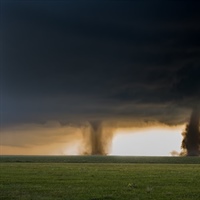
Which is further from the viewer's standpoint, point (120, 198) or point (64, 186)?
point (64, 186)

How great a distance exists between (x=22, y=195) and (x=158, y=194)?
10640 millimetres

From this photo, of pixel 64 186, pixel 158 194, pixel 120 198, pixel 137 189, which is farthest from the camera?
pixel 64 186

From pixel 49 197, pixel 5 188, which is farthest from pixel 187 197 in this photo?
pixel 5 188

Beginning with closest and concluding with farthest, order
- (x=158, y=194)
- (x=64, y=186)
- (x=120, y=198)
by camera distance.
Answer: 1. (x=120, y=198)
2. (x=158, y=194)
3. (x=64, y=186)

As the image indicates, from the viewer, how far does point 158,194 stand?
107 feet

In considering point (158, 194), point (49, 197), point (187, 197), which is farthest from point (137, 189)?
point (49, 197)

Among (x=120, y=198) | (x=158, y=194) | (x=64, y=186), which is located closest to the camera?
(x=120, y=198)

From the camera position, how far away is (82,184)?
4031cm

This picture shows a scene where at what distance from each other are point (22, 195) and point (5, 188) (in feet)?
18.2

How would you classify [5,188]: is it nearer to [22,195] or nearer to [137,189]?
[22,195]

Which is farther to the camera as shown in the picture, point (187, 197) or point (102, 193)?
point (102, 193)

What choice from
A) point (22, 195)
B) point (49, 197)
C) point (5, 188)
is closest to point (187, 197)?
point (49, 197)

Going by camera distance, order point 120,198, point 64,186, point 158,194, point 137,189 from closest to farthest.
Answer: point 120,198
point 158,194
point 137,189
point 64,186

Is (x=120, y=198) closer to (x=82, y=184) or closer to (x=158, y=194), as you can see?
(x=158, y=194)
